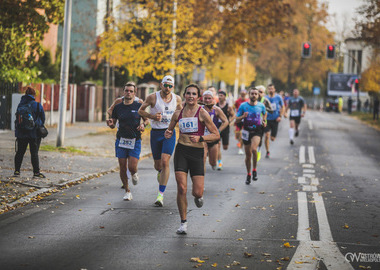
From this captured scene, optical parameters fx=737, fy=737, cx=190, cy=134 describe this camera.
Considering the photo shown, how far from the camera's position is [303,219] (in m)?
9.96

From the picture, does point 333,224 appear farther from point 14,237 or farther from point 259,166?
point 259,166

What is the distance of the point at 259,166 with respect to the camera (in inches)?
703

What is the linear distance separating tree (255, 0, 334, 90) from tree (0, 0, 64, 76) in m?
55.8

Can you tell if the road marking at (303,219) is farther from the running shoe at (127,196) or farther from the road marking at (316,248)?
the running shoe at (127,196)

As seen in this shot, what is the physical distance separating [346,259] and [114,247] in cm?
241

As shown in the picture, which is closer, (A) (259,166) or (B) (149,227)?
(B) (149,227)

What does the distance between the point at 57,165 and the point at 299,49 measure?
6704 cm

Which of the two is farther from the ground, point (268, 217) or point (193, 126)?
point (193, 126)

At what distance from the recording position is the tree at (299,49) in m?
79.7

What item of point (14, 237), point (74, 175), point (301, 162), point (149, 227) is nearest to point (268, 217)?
point (149, 227)

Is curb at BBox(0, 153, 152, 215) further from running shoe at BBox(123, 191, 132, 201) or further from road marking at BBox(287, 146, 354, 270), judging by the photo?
road marking at BBox(287, 146, 354, 270)

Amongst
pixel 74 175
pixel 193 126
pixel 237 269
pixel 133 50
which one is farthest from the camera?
pixel 133 50

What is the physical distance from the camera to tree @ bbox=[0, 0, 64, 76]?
1992cm

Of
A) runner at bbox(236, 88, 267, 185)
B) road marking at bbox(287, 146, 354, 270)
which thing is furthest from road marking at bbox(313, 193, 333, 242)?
runner at bbox(236, 88, 267, 185)
